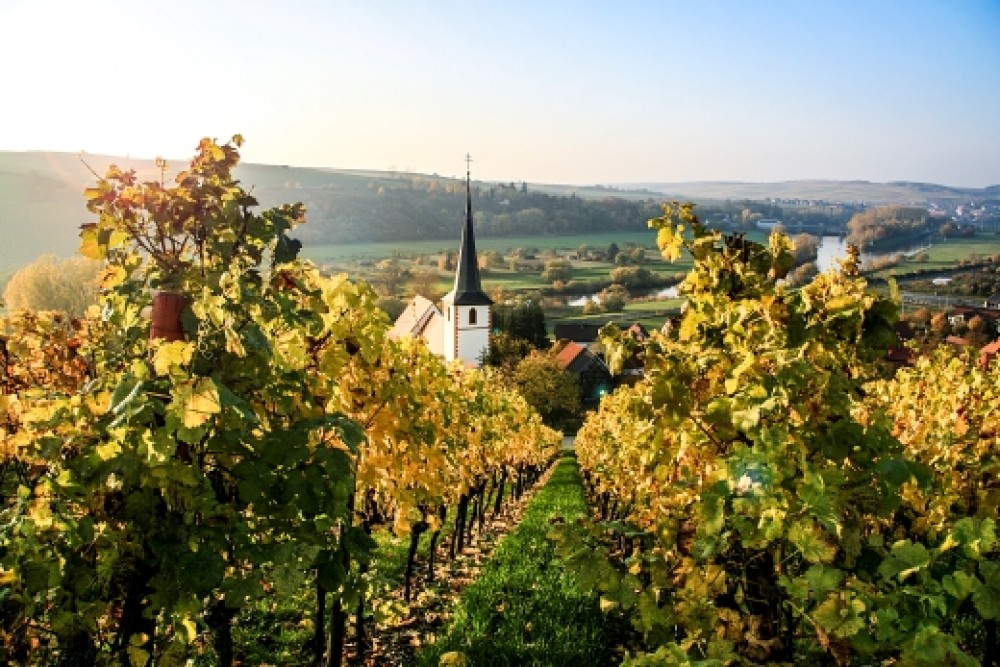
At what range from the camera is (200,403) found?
213 cm

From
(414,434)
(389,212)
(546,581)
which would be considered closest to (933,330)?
(546,581)

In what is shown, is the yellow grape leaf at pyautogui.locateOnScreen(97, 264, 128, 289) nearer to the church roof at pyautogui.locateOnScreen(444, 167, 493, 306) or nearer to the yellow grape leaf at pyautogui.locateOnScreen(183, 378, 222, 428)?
the yellow grape leaf at pyautogui.locateOnScreen(183, 378, 222, 428)

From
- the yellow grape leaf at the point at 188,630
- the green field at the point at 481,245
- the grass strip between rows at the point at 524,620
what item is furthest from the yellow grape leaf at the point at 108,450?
the green field at the point at 481,245

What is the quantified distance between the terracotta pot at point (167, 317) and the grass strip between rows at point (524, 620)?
9.19ft

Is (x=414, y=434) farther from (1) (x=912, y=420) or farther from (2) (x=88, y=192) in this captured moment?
(1) (x=912, y=420)

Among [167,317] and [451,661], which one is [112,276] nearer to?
[167,317]

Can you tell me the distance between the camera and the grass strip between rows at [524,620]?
6527 mm

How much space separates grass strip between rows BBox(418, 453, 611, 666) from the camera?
21.4 feet

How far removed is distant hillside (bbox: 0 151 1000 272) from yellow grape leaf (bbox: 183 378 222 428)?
62550 millimetres

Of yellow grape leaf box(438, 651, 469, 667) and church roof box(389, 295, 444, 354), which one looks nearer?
yellow grape leaf box(438, 651, 469, 667)

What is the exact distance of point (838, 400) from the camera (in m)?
2.98

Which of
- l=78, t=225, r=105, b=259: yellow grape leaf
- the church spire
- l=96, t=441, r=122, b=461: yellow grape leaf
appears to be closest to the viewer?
l=96, t=441, r=122, b=461: yellow grape leaf

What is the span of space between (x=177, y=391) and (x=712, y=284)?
8.31 ft

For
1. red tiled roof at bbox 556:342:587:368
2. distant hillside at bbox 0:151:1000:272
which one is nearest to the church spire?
red tiled roof at bbox 556:342:587:368
